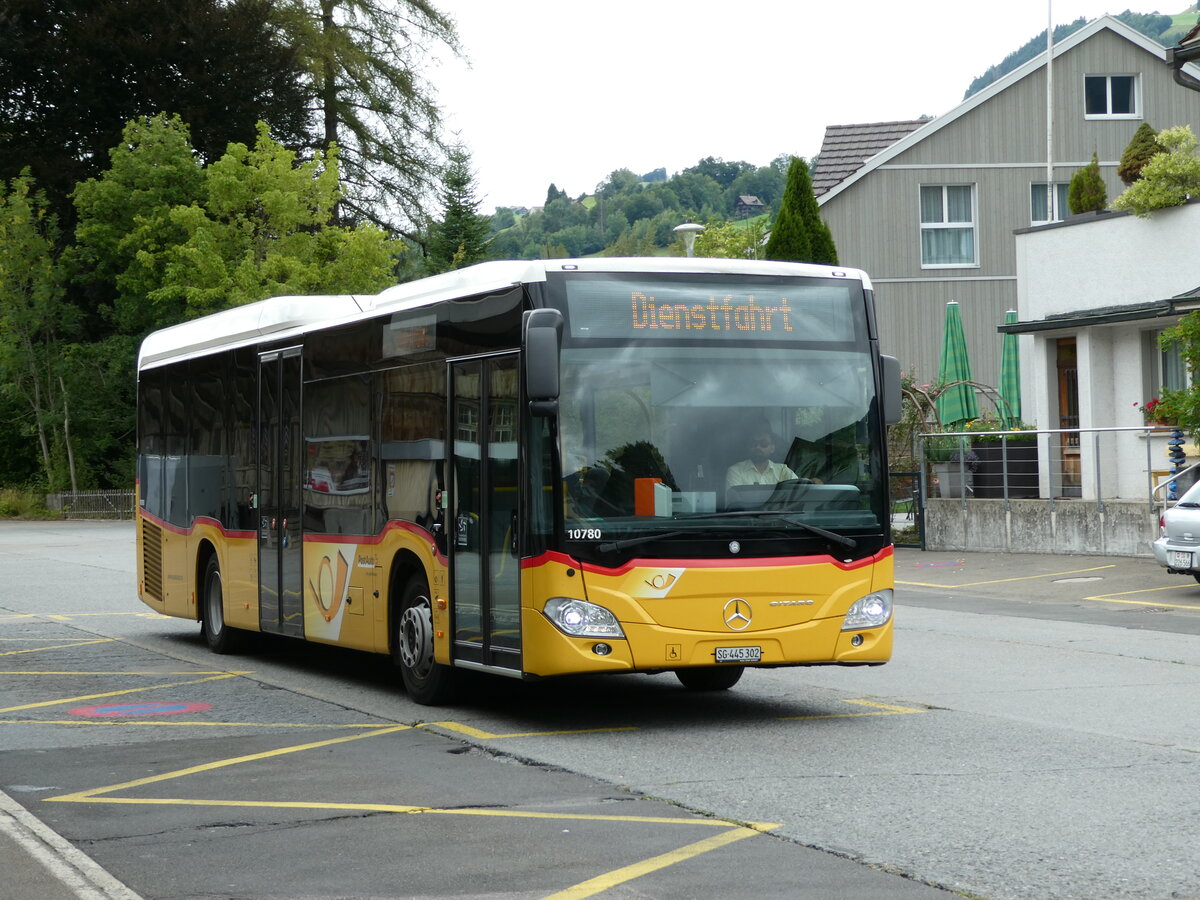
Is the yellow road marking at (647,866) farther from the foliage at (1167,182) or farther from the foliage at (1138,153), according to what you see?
the foliage at (1138,153)

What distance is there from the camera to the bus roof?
1043 centimetres

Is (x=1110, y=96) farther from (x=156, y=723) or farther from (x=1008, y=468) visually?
(x=156, y=723)

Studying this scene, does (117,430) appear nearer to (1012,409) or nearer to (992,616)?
(1012,409)

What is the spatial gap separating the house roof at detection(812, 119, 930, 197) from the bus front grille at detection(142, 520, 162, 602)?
27.8m

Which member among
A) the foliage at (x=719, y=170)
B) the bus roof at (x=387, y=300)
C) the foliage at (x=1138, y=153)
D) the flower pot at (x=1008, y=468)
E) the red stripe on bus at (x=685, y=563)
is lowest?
the red stripe on bus at (x=685, y=563)

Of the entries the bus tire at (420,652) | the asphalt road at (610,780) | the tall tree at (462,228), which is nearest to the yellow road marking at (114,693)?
the asphalt road at (610,780)

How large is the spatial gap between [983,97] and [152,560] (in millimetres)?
30252

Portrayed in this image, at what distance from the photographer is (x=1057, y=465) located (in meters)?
26.0

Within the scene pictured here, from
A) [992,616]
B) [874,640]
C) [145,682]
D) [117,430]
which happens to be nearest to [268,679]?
[145,682]

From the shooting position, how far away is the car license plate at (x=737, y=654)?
33.2 feet

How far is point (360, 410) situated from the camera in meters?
12.5

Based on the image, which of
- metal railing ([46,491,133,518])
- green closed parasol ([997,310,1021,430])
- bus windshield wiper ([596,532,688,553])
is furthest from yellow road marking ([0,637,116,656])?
metal railing ([46,491,133,518])

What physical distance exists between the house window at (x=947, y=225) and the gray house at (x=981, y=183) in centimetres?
3

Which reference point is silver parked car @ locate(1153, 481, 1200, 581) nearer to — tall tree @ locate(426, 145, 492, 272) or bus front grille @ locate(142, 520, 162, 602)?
bus front grille @ locate(142, 520, 162, 602)
